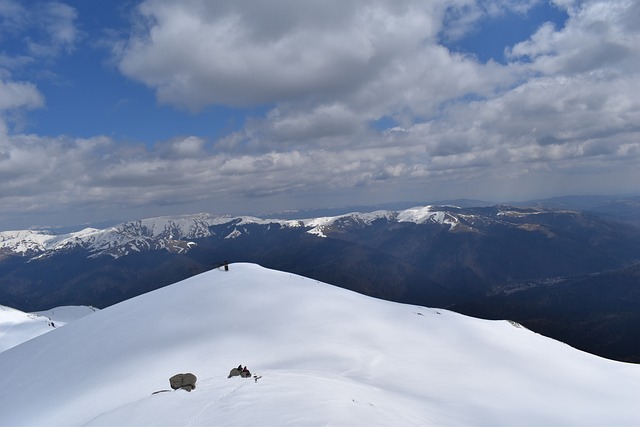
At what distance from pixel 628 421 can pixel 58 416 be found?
47.6 meters

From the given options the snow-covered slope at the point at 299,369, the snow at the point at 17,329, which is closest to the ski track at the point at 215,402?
the snow-covered slope at the point at 299,369

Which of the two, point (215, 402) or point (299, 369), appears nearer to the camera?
point (215, 402)

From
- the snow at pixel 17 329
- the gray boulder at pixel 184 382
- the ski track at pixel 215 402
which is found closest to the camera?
the ski track at pixel 215 402

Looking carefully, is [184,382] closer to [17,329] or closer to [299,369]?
[299,369]

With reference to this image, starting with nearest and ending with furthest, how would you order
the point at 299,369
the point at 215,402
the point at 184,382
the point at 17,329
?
the point at 215,402 < the point at 184,382 < the point at 299,369 < the point at 17,329

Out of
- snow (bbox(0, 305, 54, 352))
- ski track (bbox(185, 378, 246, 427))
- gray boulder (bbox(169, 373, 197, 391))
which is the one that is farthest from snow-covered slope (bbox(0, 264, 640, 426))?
snow (bbox(0, 305, 54, 352))

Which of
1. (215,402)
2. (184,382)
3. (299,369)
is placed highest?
(215,402)

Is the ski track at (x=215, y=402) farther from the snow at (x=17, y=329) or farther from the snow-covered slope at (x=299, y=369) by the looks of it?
the snow at (x=17, y=329)

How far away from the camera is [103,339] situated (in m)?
50.7

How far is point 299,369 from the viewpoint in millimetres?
34719

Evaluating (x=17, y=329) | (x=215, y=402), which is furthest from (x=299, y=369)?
(x=17, y=329)

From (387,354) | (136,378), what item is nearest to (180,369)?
(136,378)

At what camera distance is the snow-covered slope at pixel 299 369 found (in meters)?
24.9

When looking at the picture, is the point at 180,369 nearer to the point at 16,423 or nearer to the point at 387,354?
the point at 16,423
